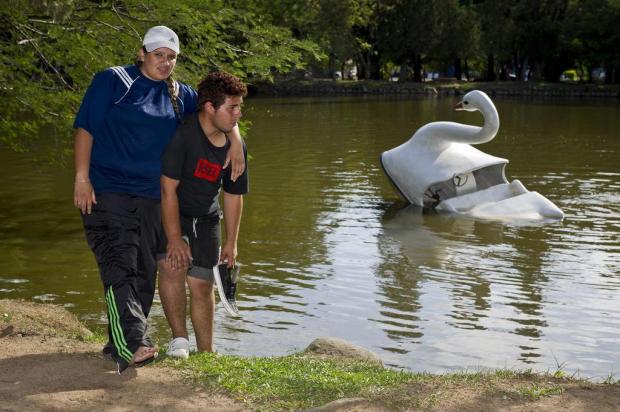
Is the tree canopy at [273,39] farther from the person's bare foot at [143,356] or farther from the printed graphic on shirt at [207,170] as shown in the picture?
the person's bare foot at [143,356]

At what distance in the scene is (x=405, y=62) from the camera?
76.6 metres

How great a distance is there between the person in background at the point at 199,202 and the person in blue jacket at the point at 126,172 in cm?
12

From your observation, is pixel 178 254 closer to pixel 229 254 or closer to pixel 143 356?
pixel 229 254

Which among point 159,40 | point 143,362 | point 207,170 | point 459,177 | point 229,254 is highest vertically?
point 159,40

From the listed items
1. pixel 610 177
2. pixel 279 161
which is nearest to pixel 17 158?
pixel 279 161

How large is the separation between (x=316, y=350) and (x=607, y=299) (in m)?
4.73

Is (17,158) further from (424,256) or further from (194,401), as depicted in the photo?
(194,401)

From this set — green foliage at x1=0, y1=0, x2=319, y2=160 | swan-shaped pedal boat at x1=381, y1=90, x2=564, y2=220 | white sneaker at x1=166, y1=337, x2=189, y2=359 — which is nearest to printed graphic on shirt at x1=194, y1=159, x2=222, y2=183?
white sneaker at x1=166, y1=337, x2=189, y2=359

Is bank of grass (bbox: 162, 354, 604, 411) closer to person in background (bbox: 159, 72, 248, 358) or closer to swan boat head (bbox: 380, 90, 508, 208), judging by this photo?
person in background (bbox: 159, 72, 248, 358)

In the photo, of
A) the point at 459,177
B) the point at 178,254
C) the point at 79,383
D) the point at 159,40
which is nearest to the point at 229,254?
the point at 178,254

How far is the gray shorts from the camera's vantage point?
6195mm

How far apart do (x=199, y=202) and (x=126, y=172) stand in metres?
0.52

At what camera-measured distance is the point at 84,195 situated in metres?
5.80

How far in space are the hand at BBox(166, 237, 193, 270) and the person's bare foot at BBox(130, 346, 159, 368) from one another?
58 centimetres
